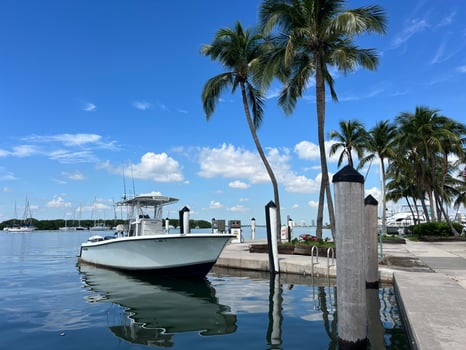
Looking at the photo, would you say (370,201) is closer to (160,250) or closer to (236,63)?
(160,250)

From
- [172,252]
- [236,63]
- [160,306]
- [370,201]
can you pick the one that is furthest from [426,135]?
[160,306]

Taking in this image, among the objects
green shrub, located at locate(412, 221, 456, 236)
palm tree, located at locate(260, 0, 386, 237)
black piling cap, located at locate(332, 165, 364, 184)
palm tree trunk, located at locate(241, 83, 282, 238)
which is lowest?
green shrub, located at locate(412, 221, 456, 236)

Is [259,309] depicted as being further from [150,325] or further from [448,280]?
[448,280]

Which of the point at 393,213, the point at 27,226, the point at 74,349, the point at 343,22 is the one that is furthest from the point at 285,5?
the point at 27,226

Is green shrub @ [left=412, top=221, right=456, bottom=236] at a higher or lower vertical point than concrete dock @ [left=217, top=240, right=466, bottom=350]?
higher

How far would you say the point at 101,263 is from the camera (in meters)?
15.7

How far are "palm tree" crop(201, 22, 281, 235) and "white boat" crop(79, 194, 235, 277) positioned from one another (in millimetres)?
8384

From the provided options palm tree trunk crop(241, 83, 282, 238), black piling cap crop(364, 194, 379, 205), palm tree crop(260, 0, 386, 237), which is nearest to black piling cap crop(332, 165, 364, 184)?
black piling cap crop(364, 194, 379, 205)

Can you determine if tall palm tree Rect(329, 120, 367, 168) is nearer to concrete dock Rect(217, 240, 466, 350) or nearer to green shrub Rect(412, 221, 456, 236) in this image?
green shrub Rect(412, 221, 456, 236)

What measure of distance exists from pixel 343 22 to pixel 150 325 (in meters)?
13.6

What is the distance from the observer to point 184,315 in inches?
329

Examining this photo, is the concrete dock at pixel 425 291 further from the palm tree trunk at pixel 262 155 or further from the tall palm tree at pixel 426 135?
the tall palm tree at pixel 426 135

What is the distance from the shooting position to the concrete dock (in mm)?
4661

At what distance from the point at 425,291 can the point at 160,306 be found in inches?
228
